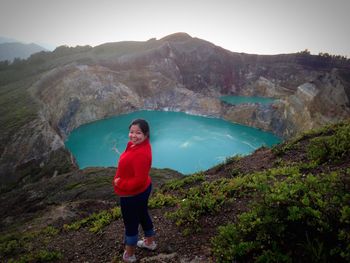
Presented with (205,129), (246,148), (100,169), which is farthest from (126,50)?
(100,169)

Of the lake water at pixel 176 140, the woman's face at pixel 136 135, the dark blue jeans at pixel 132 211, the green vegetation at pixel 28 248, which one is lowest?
the lake water at pixel 176 140

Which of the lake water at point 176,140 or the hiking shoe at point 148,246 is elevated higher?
the hiking shoe at point 148,246

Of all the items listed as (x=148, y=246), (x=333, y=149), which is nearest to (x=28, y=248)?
(x=148, y=246)

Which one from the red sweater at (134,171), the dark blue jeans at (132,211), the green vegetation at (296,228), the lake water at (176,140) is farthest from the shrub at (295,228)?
the lake water at (176,140)

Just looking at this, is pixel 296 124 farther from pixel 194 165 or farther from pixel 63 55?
pixel 63 55

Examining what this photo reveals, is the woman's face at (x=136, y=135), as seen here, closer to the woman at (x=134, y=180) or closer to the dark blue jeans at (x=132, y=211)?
the woman at (x=134, y=180)

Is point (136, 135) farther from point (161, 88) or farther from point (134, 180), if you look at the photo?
point (161, 88)
